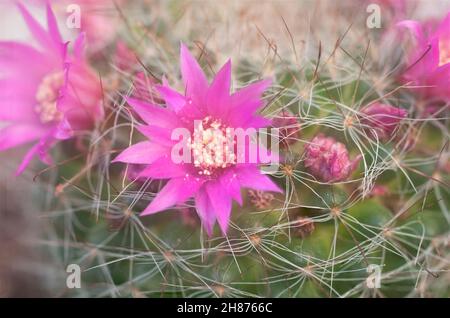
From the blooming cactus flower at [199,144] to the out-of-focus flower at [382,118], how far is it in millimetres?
201

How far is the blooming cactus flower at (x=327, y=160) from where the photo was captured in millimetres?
999

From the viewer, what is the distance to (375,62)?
1.08 metres

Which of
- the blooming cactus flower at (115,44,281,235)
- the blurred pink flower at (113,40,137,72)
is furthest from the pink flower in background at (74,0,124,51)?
the blooming cactus flower at (115,44,281,235)

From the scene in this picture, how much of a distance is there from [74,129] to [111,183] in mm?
131

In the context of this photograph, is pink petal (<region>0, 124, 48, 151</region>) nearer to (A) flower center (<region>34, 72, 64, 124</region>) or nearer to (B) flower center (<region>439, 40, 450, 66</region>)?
(A) flower center (<region>34, 72, 64, 124</region>)

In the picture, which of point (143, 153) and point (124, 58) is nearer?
point (143, 153)

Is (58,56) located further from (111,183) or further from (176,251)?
(176,251)

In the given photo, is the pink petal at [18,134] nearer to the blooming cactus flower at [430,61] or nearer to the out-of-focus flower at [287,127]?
the out-of-focus flower at [287,127]

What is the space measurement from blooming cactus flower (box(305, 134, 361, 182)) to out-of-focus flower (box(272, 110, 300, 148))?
1.3 inches

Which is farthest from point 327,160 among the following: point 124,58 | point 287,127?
point 124,58

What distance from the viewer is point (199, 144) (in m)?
1.00

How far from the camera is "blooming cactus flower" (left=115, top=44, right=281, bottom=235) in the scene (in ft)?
3.22

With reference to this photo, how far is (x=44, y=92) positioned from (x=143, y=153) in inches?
10.7

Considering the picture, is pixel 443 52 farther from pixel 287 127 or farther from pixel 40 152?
pixel 40 152
